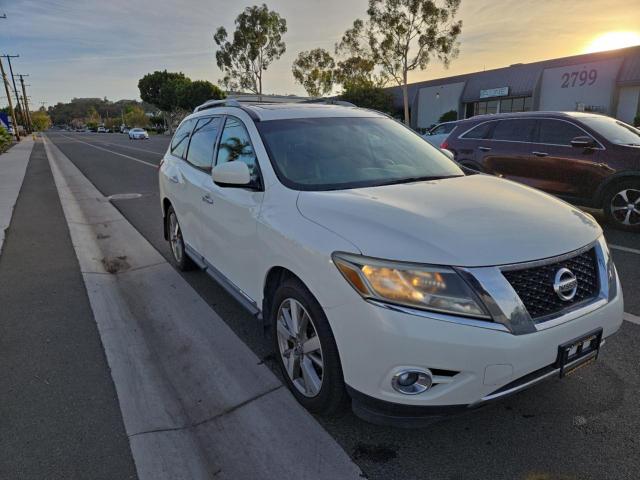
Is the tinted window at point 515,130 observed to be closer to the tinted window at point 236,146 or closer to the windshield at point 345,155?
the windshield at point 345,155

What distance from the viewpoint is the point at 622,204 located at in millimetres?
6617

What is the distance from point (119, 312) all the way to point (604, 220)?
281 inches

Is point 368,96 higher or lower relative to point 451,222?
higher

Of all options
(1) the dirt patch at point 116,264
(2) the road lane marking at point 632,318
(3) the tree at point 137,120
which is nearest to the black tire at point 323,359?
(2) the road lane marking at point 632,318

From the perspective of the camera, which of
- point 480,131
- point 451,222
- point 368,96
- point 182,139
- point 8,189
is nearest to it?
point 451,222

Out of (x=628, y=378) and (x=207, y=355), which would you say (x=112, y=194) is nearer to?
(x=207, y=355)

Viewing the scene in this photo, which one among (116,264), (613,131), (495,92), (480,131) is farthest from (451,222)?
(495,92)

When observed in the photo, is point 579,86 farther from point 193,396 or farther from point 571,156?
point 193,396

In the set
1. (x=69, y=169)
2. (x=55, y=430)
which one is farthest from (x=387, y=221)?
(x=69, y=169)

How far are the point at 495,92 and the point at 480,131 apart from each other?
28.3 meters

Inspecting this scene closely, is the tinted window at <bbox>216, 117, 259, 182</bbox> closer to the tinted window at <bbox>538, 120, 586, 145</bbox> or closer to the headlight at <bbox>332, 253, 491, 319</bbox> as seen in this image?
the headlight at <bbox>332, 253, 491, 319</bbox>

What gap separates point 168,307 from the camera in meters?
4.27

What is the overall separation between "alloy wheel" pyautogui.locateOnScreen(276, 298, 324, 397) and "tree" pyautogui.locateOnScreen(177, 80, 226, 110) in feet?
207

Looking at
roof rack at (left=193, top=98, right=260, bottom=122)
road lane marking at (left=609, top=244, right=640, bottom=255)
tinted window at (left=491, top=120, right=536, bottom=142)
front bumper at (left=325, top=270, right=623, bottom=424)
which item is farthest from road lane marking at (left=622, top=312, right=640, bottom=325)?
tinted window at (left=491, top=120, right=536, bottom=142)
